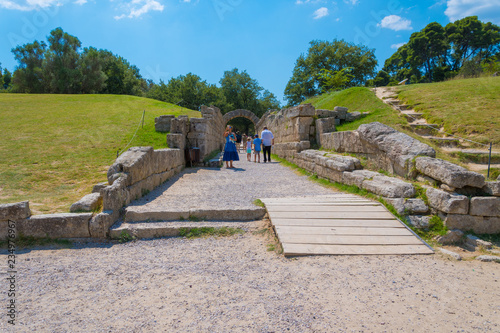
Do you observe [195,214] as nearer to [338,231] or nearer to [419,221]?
[338,231]

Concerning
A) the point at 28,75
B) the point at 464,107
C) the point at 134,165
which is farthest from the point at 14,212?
the point at 28,75

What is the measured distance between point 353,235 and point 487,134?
519cm

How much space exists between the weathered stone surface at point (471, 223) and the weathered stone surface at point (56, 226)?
5.70 m

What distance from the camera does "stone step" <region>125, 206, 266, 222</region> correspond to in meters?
4.66

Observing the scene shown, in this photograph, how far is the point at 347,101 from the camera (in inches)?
514

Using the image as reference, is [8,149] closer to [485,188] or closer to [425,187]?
[425,187]

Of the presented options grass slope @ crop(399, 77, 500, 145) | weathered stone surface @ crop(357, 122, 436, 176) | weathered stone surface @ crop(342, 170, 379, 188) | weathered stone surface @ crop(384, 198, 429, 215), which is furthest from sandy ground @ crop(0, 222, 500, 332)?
grass slope @ crop(399, 77, 500, 145)

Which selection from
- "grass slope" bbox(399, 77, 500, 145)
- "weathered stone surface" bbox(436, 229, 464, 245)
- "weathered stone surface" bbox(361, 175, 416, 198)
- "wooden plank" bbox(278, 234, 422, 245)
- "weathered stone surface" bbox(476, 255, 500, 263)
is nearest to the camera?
"weathered stone surface" bbox(476, 255, 500, 263)

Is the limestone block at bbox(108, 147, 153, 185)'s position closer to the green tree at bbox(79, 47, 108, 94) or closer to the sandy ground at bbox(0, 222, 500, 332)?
the sandy ground at bbox(0, 222, 500, 332)

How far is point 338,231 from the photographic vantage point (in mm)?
4117

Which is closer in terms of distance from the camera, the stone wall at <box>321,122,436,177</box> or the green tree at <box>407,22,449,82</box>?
the stone wall at <box>321,122,436,177</box>

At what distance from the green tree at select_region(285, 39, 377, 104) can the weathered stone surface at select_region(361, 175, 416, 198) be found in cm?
3226

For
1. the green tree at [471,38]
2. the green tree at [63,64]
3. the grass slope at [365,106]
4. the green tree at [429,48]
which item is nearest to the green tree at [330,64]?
the green tree at [429,48]

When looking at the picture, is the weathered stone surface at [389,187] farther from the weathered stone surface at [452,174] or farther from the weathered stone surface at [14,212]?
the weathered stone surface at [14,212]
